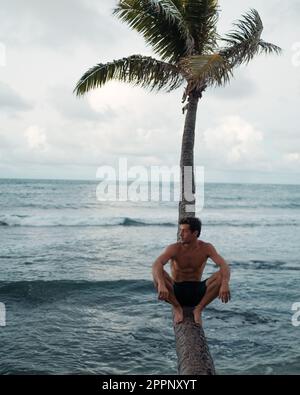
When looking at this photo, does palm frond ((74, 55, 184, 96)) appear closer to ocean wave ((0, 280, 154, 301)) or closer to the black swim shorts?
the black swim shorts

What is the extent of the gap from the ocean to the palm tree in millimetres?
6125

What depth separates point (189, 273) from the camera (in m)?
7.18

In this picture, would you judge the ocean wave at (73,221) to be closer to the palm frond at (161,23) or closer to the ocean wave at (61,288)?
the ocean wave at (61,288)

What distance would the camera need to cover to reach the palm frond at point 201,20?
11453mm

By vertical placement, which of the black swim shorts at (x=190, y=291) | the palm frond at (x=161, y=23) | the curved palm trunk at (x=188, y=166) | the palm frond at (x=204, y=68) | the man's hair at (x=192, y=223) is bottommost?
the black swim shorts at (x=190, y=291)

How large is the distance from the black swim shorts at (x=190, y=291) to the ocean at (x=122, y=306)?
5.17 metres

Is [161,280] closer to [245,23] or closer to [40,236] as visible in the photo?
[245,23]

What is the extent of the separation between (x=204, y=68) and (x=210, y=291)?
4603 millimetres

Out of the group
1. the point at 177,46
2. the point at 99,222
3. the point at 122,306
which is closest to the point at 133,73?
the point at 177,46

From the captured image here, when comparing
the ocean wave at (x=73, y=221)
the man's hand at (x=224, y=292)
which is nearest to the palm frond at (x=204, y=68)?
the man's hand at (x=224, y=292)

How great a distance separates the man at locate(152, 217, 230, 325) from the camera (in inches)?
269

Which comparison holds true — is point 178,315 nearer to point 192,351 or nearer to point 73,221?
point 192,351
